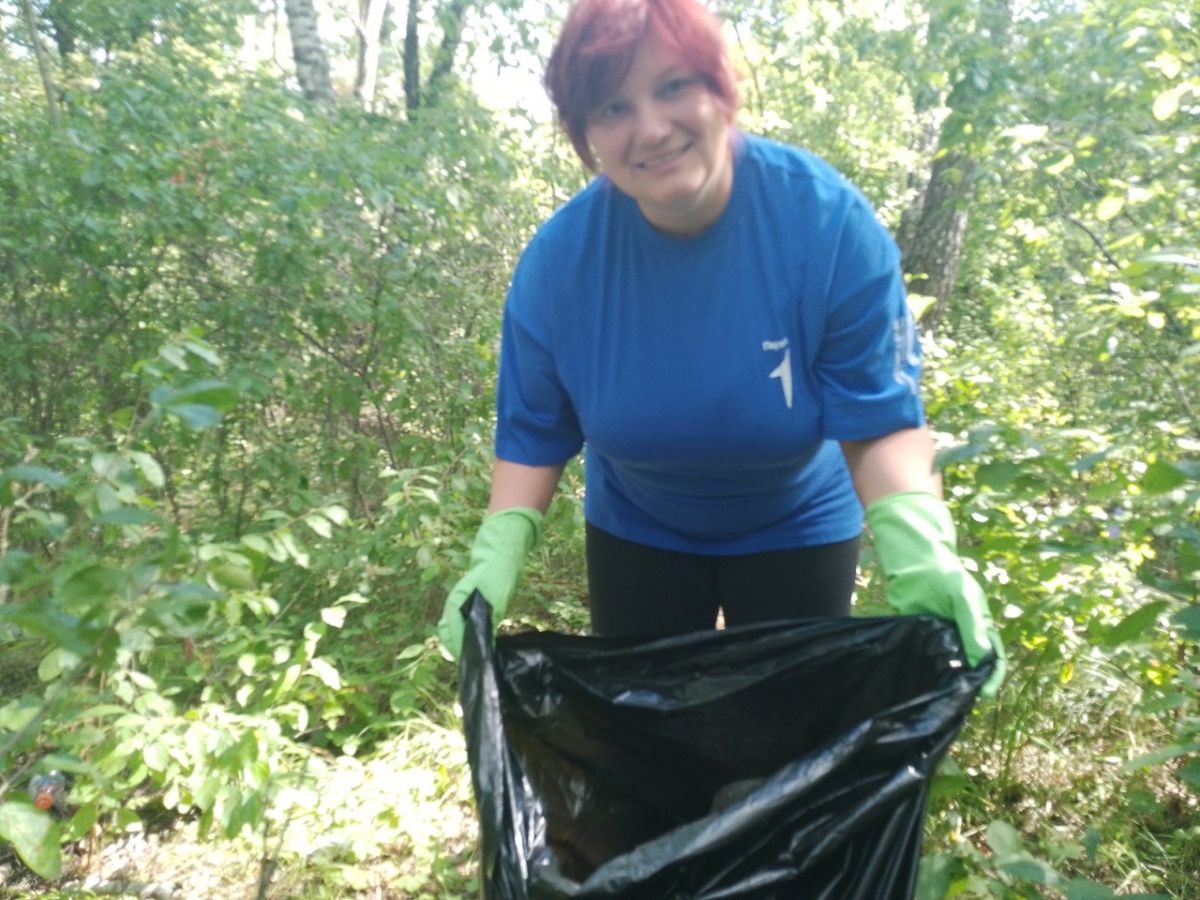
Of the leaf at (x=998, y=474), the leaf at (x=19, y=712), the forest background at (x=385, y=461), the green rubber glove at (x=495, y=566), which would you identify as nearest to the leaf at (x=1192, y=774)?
the forest background at (x=385, y=461)

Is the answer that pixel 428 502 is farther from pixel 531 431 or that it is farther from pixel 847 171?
pixel 847 171

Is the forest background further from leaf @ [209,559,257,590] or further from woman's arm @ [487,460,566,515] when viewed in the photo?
woman's arm @ [487,460,566,515]

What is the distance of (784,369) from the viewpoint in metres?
1.29

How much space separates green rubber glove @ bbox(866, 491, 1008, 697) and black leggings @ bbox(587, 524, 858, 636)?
0.85 feet

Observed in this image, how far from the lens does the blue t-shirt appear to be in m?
1.26

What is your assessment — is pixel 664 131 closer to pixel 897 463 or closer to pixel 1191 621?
pixel 897 463

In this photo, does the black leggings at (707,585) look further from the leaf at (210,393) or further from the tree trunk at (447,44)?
the tree trunk at (447,44)

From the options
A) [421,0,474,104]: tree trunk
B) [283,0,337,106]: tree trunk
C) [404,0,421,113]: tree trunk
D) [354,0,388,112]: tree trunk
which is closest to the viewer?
[421,0,474,104]: tree trunk

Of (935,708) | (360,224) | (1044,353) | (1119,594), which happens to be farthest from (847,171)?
(935,708)

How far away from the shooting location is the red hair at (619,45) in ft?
3.95

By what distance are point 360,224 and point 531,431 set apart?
210 cm

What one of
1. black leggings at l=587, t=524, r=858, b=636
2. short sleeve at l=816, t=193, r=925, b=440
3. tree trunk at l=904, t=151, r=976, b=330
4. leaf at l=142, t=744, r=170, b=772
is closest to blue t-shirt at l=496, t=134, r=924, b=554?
short sleeve at l=816, t=193, r=925, b=440

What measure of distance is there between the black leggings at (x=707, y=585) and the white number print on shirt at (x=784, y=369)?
1.13 feet

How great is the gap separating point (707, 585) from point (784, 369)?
1.61 feet
